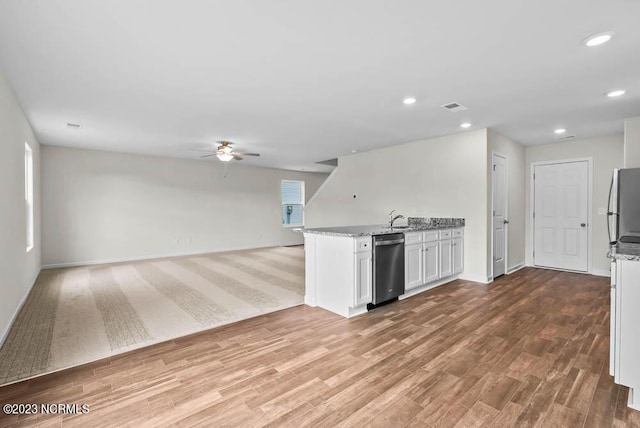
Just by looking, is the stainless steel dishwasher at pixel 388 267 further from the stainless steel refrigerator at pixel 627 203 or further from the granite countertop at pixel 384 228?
the stainless steel refrigerator at pixel 627 203

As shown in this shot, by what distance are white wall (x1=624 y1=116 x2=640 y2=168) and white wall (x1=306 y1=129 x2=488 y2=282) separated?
65.1 inches

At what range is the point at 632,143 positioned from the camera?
4008 mm

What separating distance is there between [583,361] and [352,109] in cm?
334

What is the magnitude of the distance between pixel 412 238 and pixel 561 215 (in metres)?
3.60

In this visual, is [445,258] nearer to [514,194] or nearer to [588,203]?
[514,194]

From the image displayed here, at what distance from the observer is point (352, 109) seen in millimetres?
3861

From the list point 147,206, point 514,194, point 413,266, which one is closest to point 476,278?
point 413,266

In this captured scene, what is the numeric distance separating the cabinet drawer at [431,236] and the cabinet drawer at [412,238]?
0.15 meters

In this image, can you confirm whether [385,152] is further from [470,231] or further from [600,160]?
[600,160]

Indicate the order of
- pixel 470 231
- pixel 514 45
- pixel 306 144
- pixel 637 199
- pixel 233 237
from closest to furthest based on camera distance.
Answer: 1. pixel 514 45
2. pixel 637 199
3. pixel 470 231
4. pixel 306 144
5. pixel 233 237

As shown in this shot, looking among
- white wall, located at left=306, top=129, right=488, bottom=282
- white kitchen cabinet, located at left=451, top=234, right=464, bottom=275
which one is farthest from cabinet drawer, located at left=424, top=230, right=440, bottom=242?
white wall, located at left=306, top=129, right=488, bottom=282

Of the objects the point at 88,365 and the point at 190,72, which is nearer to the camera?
the point at 88,365

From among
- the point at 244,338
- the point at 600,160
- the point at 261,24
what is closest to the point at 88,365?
the point at 244,338

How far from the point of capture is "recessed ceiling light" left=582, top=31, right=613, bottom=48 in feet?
7.06
